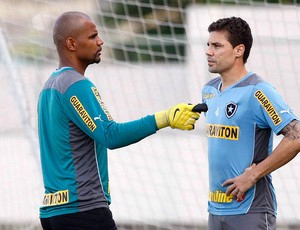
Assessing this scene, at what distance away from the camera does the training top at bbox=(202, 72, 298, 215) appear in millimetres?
5262

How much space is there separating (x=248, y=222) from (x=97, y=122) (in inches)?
42.3

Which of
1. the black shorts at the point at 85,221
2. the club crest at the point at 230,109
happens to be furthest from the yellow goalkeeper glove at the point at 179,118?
the black shorts at the point at 85,221

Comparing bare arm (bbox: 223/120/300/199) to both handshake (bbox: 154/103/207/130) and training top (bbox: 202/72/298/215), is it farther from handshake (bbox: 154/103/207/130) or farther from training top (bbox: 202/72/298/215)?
handshake (bbox: 154/103/207/130)

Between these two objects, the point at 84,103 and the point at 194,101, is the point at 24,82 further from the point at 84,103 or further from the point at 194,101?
the point at 84,103

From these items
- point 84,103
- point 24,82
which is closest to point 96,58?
point 84,103

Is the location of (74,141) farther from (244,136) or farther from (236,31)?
(236,31)

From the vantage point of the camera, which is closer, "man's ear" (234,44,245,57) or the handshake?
the handshake

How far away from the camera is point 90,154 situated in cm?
514

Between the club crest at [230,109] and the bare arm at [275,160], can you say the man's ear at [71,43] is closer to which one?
the club crest at [230,109]

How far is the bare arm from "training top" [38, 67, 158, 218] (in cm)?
70

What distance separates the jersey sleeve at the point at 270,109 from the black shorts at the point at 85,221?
1009 mm

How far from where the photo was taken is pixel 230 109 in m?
5.40

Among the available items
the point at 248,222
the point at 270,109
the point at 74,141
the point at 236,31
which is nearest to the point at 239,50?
the point at 236,31

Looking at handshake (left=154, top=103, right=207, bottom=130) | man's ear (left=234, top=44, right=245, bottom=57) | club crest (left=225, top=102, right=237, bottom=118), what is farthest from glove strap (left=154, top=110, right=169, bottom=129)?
man's ear (left=234, top=44, right=245, bottom=57)
